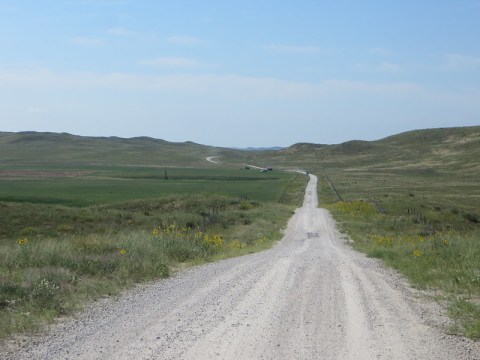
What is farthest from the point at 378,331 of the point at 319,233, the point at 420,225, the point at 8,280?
the point at 420,225

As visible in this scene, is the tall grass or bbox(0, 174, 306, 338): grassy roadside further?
bbox(0, 174, 306, 338): grassy roadside

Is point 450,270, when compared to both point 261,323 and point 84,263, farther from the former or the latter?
point 84,263

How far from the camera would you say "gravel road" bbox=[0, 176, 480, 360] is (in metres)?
7.48

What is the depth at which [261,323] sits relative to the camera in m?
8.83

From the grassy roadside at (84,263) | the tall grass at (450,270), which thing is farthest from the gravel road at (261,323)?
the grassy roadside at (84,263)

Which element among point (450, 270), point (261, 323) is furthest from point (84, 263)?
point (450, 270)

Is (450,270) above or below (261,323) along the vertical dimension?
below

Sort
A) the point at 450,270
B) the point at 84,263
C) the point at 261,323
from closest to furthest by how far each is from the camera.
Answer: the point at 261,323
the point at 450,270
the point at 84,263

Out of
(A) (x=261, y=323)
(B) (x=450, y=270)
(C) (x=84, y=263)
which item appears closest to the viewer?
(A) (x=261, y=323)

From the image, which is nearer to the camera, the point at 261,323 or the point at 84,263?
the point at 261,323

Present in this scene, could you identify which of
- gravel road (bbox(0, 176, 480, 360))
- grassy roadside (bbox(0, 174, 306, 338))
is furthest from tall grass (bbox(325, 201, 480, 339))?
grassy roadside (bbox(0, 174, 306, 338))

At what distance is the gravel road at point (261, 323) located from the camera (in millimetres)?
7484

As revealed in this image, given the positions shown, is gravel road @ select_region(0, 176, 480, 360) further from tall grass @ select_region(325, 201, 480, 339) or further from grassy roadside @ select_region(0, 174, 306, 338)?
grassy roadside @ select_region(0, 174, 306, 338)

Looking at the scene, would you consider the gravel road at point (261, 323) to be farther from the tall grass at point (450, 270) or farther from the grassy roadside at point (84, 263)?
the grassy roadside at point (84, 263)
